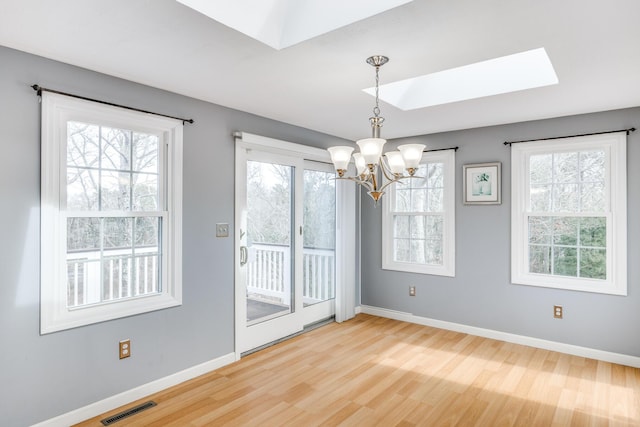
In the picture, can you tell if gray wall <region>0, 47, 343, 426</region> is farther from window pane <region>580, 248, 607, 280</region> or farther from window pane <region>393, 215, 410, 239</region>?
window pane <region>580, 248, 607, 280</region>

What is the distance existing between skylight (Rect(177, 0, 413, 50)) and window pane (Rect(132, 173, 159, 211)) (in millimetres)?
1519

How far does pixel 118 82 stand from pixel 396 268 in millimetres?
3764

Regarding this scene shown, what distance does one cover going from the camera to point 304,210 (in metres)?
4.49

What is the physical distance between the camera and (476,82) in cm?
329

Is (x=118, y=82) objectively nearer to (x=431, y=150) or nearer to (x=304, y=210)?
(x=304, y=210)

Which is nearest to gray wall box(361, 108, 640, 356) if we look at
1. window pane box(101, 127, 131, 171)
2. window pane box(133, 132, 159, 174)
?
window pane box(133, 132, 159, 174)

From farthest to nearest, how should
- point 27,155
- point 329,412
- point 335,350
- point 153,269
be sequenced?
point 335,350 → point 153,269 → point 329,412 → point 27,155

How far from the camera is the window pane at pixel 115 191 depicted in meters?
2.74

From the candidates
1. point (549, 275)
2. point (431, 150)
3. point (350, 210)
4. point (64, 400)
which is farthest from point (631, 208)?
point (64, 400)

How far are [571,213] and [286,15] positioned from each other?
11.2 ft

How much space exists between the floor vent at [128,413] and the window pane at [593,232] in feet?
13.7

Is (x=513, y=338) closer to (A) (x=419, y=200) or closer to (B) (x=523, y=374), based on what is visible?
(B) (x=523, y=374)

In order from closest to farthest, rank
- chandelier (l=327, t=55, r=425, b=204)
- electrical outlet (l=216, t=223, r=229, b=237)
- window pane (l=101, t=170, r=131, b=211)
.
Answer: chandelier (l=327, t=55, r=425, b=204) < window pane (l=101, t=170, r=131, b=211) < electrical outlet (l=216, t=223, r=229, b=237)

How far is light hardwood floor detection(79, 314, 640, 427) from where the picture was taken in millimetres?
2619
